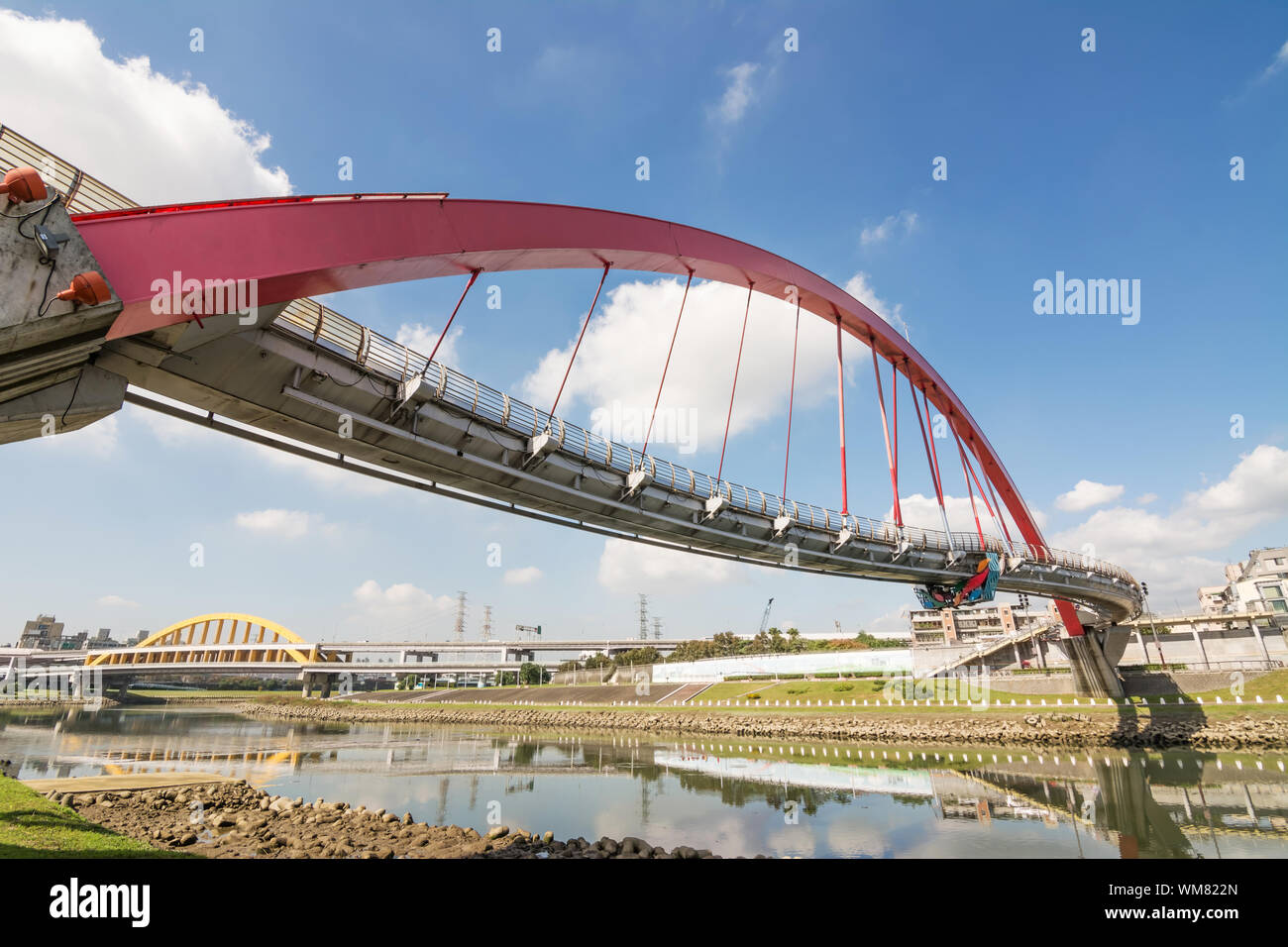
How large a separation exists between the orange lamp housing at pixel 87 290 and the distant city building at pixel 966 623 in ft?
332

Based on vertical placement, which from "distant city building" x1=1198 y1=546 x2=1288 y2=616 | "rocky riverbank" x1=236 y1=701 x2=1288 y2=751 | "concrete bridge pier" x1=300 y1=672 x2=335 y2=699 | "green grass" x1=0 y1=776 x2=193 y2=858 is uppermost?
"distant city building" x1=1198 y1=546 x2=1288 y2=616

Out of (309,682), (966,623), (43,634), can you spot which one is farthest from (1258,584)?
(43,634)

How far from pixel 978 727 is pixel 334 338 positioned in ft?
115

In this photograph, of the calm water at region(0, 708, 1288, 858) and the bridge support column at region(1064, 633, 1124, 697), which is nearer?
the calm water at region(0, 708, 1288, 858)

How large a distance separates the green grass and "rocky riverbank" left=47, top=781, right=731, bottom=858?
1207 millimetres

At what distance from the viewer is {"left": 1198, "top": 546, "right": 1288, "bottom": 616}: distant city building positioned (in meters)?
61.2

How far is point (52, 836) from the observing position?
33.1ft

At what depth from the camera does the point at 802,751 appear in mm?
30656

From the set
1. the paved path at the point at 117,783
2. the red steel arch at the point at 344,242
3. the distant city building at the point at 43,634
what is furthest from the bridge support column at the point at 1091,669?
the distant city building at the point at 43,634

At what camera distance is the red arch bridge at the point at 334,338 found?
6.20 meters

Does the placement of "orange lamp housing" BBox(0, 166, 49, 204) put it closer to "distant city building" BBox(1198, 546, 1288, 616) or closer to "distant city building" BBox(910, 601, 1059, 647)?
"distant city building" BBox(1198, 546, 1288, 616)

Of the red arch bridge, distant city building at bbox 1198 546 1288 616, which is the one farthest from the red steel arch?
distant city building at bbox 1198 546 1288 616
